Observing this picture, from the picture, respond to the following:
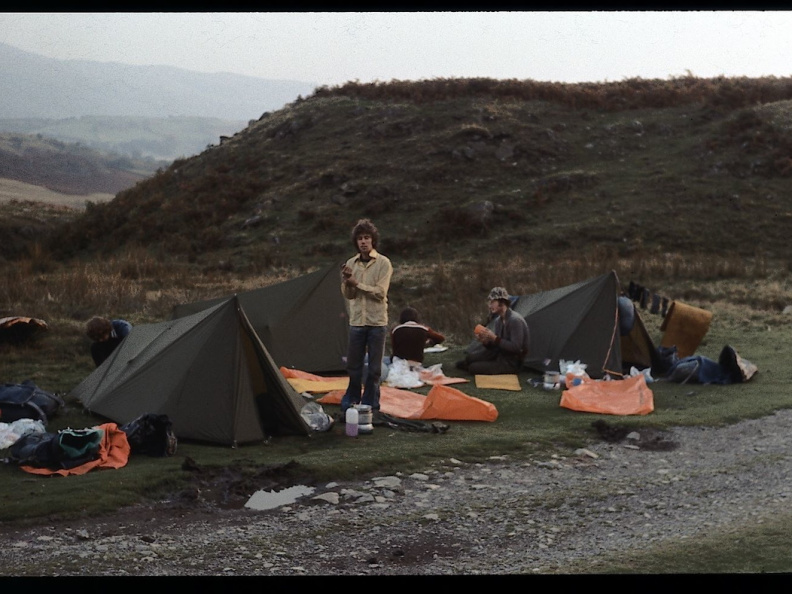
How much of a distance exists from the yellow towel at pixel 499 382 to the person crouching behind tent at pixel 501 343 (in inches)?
7.2

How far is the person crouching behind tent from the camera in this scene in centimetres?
1109

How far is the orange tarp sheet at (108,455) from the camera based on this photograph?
23.1ft

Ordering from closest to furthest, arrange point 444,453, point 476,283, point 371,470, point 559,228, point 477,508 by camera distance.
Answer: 1. point 477,508
2. point 371,470
3. point 444,453
4. point 476,283
5. point 559,228

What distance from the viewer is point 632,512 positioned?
6512 mm

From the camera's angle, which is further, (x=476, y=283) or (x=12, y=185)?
(x=12, y=185)

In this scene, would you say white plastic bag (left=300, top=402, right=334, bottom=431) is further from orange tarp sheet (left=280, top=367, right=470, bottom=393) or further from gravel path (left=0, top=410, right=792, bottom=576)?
orange tarp sheet (left=280, top=367, right=470, bottom=393)

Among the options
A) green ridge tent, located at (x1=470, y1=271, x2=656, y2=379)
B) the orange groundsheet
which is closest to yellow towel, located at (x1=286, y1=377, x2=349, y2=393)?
the orange groundsheet

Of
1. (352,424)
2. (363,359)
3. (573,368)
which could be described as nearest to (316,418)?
(352,424)

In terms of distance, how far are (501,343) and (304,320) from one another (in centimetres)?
268

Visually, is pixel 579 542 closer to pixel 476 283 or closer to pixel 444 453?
pixel 444 453

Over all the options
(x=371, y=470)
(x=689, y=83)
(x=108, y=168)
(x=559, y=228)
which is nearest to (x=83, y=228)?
(x=108, y=168)

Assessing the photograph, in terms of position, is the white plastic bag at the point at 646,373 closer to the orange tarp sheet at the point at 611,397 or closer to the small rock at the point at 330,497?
the orange tarp sheet at the point at 611,397

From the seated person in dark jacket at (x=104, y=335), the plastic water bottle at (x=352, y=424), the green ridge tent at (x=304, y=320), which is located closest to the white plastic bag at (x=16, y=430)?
the seated person in dark jacket at (x=104, y=335)

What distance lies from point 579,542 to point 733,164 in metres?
29.5
